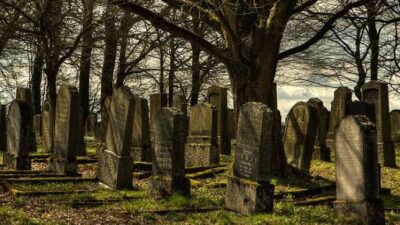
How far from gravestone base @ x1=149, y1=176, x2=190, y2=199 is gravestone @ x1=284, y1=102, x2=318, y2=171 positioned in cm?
404

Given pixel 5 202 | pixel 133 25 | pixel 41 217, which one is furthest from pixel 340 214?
pixel 133 25

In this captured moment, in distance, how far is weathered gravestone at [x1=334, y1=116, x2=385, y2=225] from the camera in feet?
27.9

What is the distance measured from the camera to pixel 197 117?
1833cm

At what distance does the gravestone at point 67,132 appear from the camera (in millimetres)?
13188

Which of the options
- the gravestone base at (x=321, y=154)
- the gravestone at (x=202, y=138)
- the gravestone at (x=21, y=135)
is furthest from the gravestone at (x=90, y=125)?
the gravestone at (x=21, y=135)

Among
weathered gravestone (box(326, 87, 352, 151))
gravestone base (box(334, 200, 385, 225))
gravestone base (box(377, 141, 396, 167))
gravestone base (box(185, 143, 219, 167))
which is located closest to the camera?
gravestone base (box(334, 200, 385, 225))

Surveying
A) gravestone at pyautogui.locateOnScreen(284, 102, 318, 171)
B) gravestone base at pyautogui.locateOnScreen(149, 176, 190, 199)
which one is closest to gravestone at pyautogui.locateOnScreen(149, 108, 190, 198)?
gravestone base at pyautogui.locateOnScreen(149, 176, 190, 199)

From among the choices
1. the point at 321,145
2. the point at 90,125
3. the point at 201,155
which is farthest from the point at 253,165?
the point at 90,125

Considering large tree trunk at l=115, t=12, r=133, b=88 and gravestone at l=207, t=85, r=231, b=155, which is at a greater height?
large tree trunk at l=115, t=12, r=133, b=88

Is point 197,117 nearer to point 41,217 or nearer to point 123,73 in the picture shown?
point 123,73

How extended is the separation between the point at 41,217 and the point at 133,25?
13708 mm

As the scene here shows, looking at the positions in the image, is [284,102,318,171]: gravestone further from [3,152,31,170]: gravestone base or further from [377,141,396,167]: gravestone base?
[3,152,31,170]: gravestone base

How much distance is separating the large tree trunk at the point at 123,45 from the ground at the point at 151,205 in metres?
8.98

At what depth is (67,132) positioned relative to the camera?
521 inches
